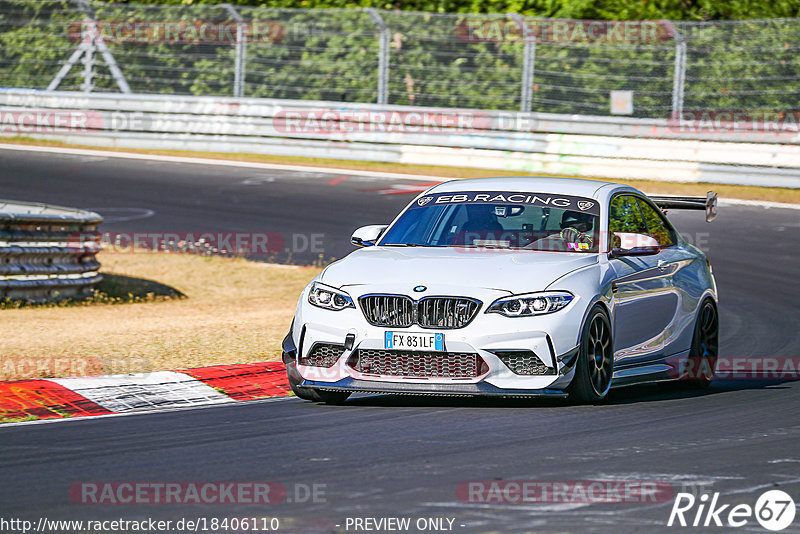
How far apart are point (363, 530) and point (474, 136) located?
1995 centimetres

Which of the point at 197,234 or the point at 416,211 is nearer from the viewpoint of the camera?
the point at 416,211

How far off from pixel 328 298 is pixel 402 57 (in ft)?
59.9

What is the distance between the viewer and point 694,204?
10281 millimetres

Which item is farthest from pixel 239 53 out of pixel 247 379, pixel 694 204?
pixel 247 379

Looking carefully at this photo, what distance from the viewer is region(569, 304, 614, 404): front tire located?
323 inches

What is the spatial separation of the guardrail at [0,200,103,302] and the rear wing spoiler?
6.76m

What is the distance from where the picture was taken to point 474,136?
81.8ft

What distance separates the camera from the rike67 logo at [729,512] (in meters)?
5.52

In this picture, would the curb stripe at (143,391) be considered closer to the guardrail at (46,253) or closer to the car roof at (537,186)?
the car roof at (537,186)

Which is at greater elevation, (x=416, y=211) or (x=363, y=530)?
(x=416, y=211)

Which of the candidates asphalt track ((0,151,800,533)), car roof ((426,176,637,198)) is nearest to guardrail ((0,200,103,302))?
car roof ((426,176,637,198))

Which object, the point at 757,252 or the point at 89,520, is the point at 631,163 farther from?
the point at 89,520

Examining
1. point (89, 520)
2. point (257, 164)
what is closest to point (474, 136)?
point (257, 164)

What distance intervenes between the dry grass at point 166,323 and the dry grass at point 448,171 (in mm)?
7564
